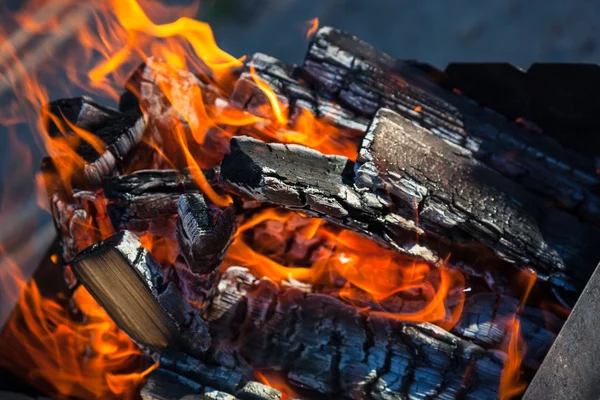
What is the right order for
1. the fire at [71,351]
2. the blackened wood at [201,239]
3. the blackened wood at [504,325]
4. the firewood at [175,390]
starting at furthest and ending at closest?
1. the fire at [71,351]
2. the blackened wood at [504,325]
3. the blackened wood at [201,239]
4. the firewood at [175,390]

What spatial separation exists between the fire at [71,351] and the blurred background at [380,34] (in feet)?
2.69

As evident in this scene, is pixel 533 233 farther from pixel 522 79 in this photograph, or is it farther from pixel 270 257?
pixel 270 257

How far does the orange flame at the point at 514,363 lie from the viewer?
163 cm

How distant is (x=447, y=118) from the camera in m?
2.04

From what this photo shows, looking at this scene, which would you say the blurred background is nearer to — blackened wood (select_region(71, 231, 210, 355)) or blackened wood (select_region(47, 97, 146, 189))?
blackened wood (select_region(47, 97, 146, 189))

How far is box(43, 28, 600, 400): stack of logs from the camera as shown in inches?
62.8

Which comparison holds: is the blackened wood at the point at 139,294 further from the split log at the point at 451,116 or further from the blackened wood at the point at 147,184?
the split log at the point at 451,116

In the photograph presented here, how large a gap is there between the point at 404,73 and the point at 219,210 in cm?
92

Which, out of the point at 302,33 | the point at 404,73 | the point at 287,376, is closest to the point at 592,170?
the point at 404,73

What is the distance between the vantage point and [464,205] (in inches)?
65.6

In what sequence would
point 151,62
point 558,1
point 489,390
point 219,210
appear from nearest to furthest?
point 489,390 → point 219,210 → point 151,62 → point 558,1

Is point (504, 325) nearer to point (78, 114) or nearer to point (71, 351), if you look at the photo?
point (71, 351)

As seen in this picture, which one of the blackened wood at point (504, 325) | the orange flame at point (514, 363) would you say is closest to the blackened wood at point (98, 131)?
the blackened wood at point (504, 325)

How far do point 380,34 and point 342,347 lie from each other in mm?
2070
